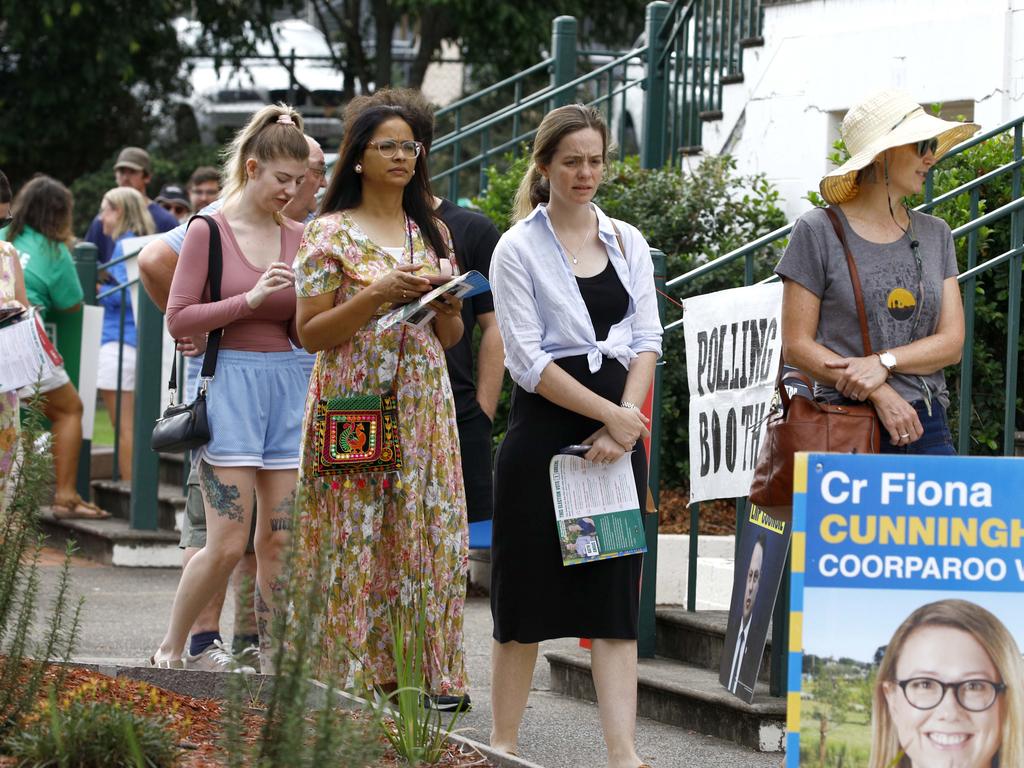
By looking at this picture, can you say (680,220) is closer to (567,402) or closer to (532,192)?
(532,192)

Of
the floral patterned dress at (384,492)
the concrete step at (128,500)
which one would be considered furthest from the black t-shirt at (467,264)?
the concrete step at (128,500)

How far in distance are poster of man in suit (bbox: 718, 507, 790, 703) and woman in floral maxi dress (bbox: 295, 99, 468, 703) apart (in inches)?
35.4

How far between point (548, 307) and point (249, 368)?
54.4 inches

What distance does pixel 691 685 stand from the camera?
562cm

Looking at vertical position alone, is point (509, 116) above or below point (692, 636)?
above

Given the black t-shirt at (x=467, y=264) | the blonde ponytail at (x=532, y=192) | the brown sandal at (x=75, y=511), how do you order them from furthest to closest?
1. the brown sandal at (x=75, y=511)
2. the black t-shirt at (x=467, y=264)
3. the blonde ponytail at (x=532, y=192)

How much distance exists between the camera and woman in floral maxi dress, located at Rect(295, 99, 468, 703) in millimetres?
5094

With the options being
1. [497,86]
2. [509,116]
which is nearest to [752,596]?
[509,116]

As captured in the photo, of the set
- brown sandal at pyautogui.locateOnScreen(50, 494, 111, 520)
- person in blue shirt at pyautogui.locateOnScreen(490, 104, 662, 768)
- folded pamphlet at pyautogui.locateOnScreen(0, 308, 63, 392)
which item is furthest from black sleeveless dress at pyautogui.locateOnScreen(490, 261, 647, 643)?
brown sandal at pyautogui.locateOnScreen(50, 494, 111, 520)

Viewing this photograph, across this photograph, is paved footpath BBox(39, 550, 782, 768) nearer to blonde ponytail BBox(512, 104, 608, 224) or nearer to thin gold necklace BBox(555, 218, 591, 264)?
thin gold necklace BBox(555, 218, 591, 264)

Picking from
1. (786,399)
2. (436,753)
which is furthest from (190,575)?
(786,399)

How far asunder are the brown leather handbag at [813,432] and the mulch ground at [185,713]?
1080 mm

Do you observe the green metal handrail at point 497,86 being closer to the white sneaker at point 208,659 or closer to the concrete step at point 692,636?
the concrete step at point 692,636

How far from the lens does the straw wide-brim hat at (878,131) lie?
14.5ft
